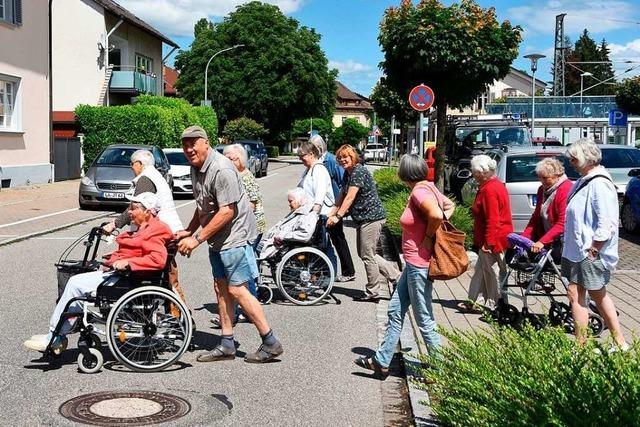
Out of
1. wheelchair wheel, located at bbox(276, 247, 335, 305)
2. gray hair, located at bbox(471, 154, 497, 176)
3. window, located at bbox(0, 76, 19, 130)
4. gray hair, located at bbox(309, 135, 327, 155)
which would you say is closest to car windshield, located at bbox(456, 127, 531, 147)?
gray hair, located at bbox(309, 135, 327, 155)

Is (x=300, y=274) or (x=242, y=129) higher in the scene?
(x=242, y=129)

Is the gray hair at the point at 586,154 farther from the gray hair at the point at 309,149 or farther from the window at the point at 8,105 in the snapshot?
the window at the point at 8,105

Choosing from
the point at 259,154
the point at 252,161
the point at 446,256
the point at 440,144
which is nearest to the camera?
the point at 446,256

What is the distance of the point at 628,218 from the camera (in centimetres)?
1639

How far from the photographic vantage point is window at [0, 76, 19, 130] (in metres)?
27.1

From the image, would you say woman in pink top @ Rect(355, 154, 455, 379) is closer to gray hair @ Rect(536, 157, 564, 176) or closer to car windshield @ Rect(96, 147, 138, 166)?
gray hair @ Rect(536, 157, 564, 176)

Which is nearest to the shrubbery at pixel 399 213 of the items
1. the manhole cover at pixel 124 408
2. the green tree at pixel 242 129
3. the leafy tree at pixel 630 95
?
the manhole cover at pixel 124 408

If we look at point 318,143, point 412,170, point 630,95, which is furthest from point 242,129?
point 412,170

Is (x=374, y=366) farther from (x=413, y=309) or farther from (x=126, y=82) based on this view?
(x=126, y=82)

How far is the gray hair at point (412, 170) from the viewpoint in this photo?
6266 millimetres

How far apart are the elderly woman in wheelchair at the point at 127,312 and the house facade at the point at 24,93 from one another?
2121cm

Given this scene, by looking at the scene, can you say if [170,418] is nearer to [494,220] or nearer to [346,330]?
[346,330]

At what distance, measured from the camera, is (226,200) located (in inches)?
249

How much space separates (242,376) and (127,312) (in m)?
1.00
